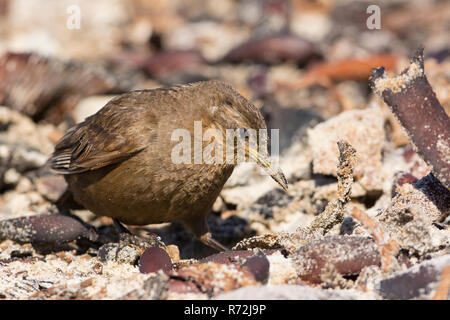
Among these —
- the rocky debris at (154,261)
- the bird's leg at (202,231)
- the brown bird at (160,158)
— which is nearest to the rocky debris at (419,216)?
the brown bird at (160,158)

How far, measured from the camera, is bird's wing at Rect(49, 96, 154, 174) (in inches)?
185

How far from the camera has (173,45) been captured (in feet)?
32.3

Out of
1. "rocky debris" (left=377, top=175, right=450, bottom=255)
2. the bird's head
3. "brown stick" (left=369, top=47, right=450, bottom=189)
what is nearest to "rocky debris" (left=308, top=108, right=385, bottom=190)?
"rocky debris" (left=377, top=175, right=450, bottom=255)

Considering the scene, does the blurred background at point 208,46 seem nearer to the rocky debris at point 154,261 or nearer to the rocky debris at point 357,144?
the rocky debris at point 357,144

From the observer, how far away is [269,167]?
4.40 meters

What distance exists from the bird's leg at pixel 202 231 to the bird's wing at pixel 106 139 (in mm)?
817

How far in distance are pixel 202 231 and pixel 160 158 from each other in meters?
0.89

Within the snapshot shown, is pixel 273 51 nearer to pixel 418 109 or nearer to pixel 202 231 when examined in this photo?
pixel 202 231

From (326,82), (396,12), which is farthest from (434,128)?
(396,12)

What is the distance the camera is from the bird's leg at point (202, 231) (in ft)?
16.9

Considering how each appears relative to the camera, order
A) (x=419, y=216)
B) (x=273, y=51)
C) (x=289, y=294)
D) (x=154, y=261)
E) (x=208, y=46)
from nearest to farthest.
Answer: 1. (x=289, y=294)
2. (x=419, y=216)
3. (x=154, y=261)
4. (x=273, y=51)
5. (x=208, y=46)

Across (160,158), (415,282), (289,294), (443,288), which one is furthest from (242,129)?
(443,288)

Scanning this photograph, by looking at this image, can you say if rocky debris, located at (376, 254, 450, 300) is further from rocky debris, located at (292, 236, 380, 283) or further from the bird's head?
the bird's head

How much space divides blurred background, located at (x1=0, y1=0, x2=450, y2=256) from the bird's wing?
496 millimetres
